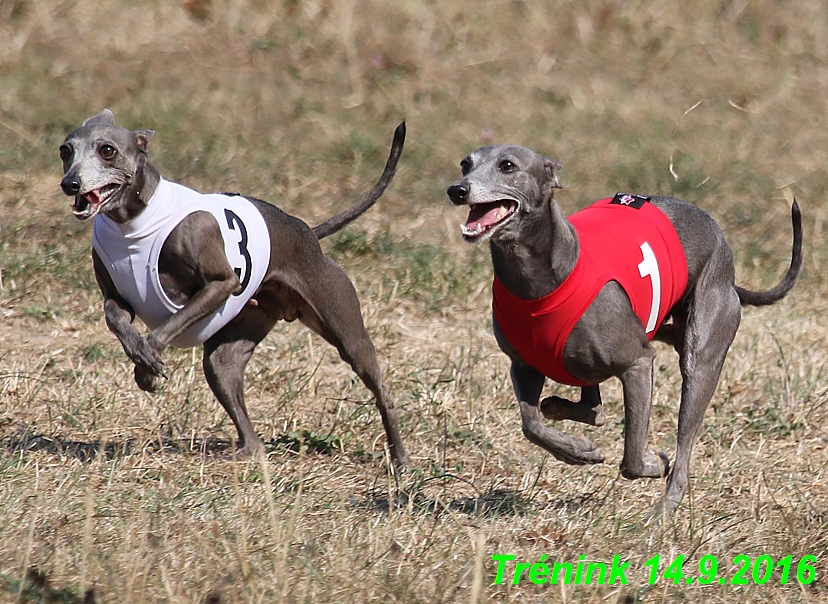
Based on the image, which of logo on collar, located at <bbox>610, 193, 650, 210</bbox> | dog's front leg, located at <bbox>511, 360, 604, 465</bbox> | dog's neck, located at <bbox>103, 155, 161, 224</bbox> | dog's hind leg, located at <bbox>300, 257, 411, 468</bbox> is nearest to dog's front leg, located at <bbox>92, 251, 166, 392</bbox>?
dog's neck, located at <bbox>103, 155, 161, 224</bbox>

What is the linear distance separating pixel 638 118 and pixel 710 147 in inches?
30.9

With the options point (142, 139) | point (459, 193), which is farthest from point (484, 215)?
point (142, 139)

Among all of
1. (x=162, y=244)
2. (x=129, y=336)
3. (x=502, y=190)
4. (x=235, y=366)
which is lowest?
(x=235, y=366)

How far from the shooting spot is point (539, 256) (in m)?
4.47

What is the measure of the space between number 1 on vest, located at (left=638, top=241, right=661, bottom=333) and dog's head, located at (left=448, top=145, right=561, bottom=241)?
451 mm

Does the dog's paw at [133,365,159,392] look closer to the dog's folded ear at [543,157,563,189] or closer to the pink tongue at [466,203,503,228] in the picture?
the pink tongue at [466,203,503,228]

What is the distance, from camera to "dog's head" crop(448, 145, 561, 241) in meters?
4.36

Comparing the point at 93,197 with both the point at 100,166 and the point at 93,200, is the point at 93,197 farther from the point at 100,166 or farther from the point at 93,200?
the point at 100,166

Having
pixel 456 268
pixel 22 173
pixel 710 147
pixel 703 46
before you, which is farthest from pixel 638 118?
pixel 22 173

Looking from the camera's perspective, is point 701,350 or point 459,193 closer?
point 459,193

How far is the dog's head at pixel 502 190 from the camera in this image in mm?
4355

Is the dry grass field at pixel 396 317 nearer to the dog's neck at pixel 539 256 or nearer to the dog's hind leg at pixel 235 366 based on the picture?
the dog's hind leg at pixel 235 366

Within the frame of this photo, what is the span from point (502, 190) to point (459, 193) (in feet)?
0.67

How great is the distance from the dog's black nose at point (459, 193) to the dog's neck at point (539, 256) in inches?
9.3
